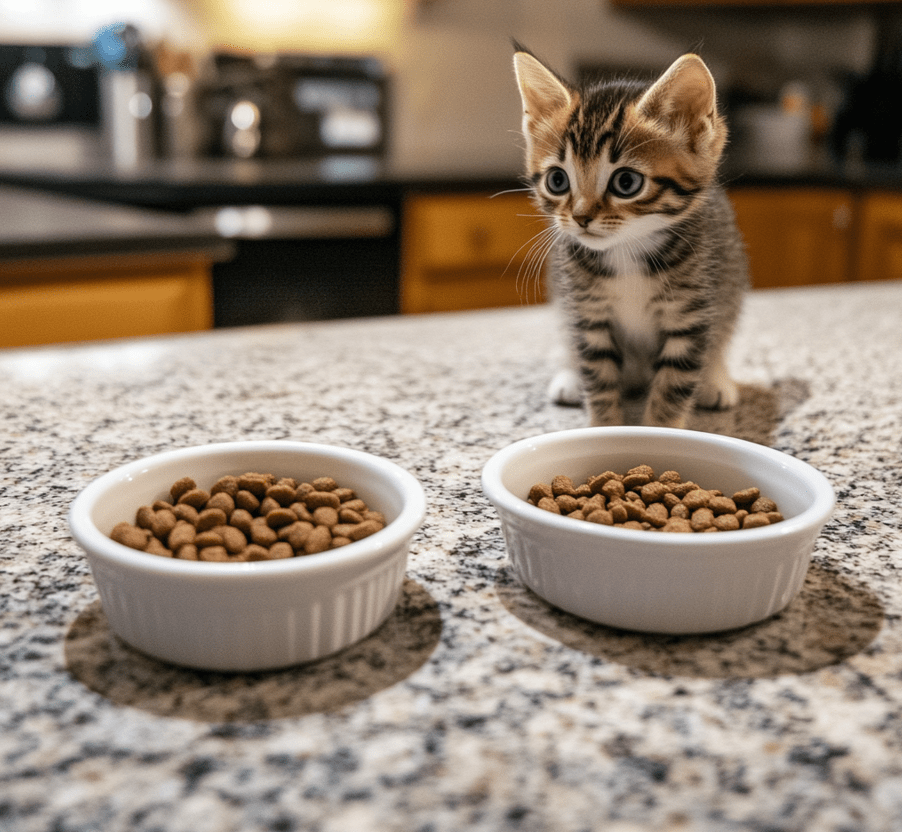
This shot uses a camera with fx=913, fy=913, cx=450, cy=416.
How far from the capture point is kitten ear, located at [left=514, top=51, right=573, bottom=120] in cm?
96

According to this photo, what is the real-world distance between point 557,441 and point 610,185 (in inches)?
14.1

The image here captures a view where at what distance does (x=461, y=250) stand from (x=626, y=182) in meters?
1.82

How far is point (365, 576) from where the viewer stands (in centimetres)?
54

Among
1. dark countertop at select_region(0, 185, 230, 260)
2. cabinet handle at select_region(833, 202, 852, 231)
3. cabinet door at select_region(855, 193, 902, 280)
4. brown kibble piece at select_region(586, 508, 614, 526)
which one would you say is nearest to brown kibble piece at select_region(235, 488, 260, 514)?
brown kibble piece at select_region(586, 508, 614, 526)

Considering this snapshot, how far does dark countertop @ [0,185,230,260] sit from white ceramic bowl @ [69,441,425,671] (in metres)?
1.33

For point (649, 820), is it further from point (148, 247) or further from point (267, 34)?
point (267, 34)

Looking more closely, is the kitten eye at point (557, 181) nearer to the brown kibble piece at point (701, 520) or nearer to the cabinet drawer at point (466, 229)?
the brown kibble piece at point (701, 520)

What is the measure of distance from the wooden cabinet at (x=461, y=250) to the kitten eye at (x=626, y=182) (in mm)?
1696

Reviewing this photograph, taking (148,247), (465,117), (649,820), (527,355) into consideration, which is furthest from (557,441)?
(465,117)

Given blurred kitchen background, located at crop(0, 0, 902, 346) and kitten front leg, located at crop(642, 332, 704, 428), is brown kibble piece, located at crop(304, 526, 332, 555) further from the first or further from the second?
blurred kitchen background, located at crop(0, 0, 902, 346)

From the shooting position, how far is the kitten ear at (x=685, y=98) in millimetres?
867

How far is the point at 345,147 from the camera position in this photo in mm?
3285

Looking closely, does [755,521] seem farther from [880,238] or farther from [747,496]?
[880,238]

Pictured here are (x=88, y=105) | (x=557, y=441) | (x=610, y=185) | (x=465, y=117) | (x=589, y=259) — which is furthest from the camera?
(x=465, y=117)
